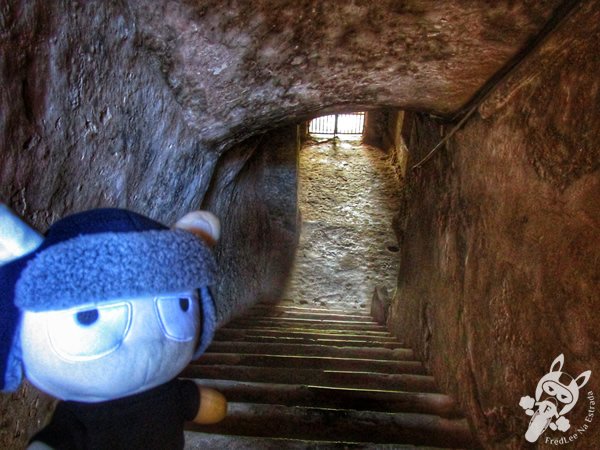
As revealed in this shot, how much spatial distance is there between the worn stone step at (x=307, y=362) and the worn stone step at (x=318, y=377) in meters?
0.13

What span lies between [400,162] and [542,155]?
5.91 metres

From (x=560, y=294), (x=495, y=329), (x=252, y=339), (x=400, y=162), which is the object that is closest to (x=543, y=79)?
(x=560, y=294)

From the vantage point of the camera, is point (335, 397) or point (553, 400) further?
point (335, 397)

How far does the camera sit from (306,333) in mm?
3723

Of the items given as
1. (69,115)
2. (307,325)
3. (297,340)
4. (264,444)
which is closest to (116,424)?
(69,115)

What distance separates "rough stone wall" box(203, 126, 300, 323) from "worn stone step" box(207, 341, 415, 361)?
646 mm

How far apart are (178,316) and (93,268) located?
0.22 meters

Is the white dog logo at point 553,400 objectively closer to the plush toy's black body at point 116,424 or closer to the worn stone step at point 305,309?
the plush toy's black body at point 116,424

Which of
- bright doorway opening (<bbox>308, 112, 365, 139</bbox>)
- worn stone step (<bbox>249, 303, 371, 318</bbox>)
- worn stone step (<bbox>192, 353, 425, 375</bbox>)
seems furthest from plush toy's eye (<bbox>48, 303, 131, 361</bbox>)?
bright doorway opening (<bbox>308, 112, 365, 139</bbox>)

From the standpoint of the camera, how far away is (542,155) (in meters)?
1.45

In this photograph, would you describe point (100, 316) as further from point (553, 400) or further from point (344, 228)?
point (344, 228)

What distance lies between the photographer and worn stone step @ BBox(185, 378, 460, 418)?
6.96 feet

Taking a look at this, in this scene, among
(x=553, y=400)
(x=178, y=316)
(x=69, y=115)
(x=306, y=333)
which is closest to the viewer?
(x=178, y=316)

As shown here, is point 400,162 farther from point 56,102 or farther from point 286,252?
point 56,102
